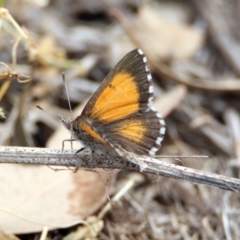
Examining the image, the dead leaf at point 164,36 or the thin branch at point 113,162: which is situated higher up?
the dead leaf at point 164,36

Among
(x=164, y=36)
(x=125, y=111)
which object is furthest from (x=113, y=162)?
(x=164, y=36)

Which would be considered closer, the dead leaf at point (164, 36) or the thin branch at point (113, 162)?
the thin branch at point (113, 162)

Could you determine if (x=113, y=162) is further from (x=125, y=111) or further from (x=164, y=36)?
(x=164, y=36)

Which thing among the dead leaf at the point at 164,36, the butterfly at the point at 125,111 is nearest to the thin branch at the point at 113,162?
the butterfly at the point at 125,111

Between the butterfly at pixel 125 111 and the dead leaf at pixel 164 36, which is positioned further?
the dead leaf at pixel 164 36

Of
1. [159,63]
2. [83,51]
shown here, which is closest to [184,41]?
[159,63]

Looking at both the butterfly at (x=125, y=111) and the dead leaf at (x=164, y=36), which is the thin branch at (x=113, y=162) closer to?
the butterfly at (x=125, y=111)

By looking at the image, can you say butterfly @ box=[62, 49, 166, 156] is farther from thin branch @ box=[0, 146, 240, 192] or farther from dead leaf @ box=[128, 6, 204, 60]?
dead leaf @ box=[128, 6, 204, 60]
